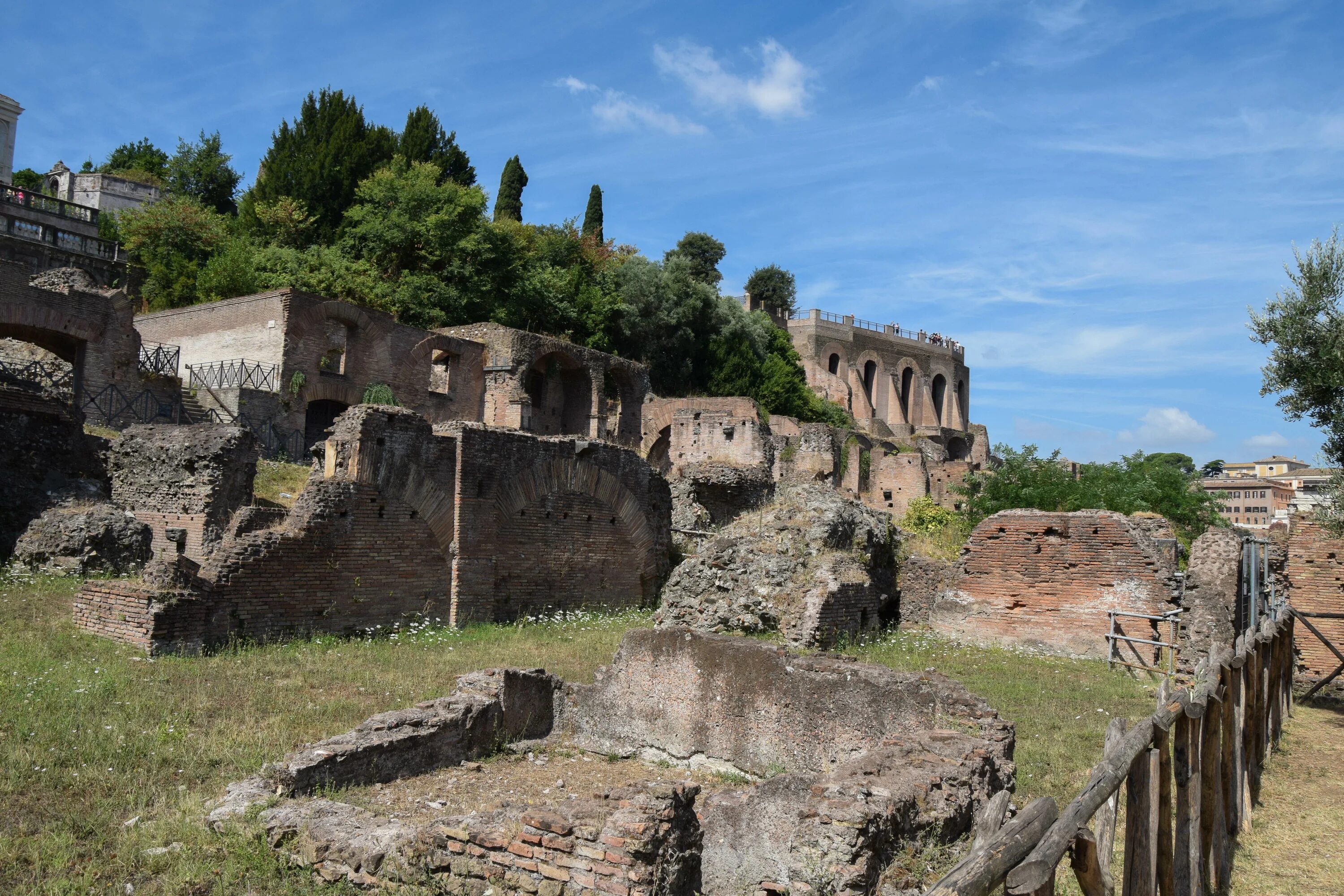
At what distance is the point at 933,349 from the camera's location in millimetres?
63750

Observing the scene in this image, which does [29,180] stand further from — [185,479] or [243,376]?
[185,479]

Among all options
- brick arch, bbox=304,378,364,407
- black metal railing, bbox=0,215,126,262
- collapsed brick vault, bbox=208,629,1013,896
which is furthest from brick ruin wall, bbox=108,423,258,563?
black metal railing, bbox=0,215,126,262

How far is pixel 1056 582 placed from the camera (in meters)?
14.4

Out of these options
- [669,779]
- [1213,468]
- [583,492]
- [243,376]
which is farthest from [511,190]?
[1213,468]

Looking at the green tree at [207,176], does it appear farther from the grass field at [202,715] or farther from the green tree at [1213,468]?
the green tree at [1213,468]

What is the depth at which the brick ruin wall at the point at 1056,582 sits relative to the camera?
542 inches

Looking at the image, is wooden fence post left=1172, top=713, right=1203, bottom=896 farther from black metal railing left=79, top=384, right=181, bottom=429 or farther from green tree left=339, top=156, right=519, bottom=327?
green tree left=339, top=156, right=519, bottom=327

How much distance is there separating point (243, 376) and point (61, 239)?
1716 centimetres

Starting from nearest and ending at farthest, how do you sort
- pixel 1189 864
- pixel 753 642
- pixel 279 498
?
1. pixel 1189 864
2. pixel 753 642
3. pixel 279 498

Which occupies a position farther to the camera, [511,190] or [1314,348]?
[511,190]

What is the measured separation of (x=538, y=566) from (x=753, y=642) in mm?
7199

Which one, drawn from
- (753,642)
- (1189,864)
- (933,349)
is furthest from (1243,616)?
(933,349)

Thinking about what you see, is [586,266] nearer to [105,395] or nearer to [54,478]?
[105,395]

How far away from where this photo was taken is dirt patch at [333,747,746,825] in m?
5.91
